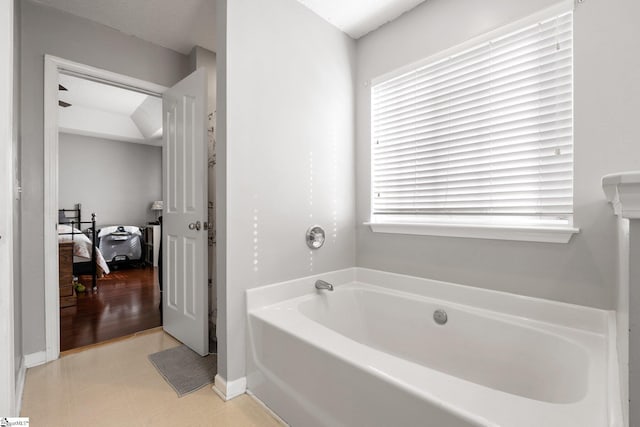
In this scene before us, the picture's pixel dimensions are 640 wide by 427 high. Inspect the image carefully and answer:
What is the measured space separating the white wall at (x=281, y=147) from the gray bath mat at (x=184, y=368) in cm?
24

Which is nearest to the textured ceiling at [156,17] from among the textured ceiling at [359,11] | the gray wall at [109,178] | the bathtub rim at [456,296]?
the textured ceiling at [359,11]

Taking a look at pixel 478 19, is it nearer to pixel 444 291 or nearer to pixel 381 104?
pixel 381 104

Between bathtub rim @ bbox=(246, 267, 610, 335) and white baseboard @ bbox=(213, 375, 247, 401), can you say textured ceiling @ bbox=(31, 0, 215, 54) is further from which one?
white baseboard @ bbox=(213, 375, 247, 401)

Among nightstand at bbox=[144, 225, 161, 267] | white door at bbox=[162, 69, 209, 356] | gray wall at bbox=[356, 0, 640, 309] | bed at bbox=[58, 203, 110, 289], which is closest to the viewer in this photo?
gray wall at bbox=[356, 0, 640, 309]

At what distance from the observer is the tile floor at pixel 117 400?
1.46 metres

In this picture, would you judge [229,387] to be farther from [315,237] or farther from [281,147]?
[281,147]

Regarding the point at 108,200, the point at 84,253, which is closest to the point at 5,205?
the point at 84,253

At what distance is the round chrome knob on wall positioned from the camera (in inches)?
79.1

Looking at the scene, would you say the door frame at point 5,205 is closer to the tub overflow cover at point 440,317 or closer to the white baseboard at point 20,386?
the white baseboard at point 20,386

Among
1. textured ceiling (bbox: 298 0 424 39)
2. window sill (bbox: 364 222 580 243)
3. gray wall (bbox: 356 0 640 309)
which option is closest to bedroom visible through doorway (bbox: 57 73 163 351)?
window sill (bbox: 364 222 580 243)

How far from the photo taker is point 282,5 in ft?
6.18

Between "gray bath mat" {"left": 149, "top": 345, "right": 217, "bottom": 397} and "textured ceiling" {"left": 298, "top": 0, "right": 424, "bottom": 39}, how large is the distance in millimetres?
2433

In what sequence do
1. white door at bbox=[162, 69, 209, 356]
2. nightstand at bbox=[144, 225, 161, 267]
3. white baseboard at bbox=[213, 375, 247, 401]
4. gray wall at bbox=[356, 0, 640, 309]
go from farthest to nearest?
Result: nightstand at bbox=[144, 225, 161, 267], white door at bbox=[162, 69, 209, 356], white baseboard at bbox=[213, 375, 247, 401], gray wall at bbox=[356, 0, 640, 309]

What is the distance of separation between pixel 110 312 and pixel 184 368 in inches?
63.1
